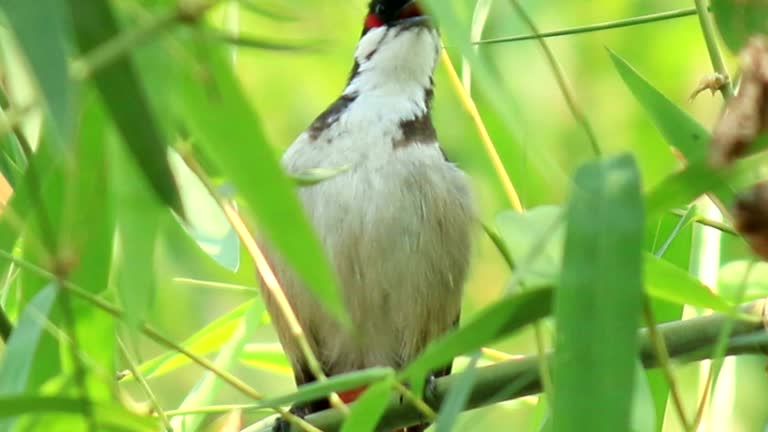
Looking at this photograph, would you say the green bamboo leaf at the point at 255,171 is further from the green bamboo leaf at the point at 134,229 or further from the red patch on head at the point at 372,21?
the red patch on head at the point at 372,21

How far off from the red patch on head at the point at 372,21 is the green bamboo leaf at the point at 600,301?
1.14 meters

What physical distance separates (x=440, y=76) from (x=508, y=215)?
136 cm

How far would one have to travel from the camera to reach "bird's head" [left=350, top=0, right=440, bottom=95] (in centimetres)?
187

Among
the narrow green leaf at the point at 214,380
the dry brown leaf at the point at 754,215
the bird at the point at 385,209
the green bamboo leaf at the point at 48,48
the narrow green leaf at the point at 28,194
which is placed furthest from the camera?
the bird at the point at 385,209

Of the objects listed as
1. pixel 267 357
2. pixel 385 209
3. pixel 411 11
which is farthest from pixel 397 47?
pixel 267 357

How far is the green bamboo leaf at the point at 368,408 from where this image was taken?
0.89 metres

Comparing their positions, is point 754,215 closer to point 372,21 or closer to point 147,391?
point 147,391

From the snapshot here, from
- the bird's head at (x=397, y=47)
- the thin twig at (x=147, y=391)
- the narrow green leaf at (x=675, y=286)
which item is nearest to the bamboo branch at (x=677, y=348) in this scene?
the narrow green leaf at (x=675, y=286)

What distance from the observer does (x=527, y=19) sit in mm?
813

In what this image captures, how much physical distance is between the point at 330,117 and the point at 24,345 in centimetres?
90

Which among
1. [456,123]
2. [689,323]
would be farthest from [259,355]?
[689,323]

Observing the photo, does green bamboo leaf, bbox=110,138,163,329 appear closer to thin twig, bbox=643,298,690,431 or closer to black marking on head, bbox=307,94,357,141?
thin twig, bbox=643,298,690,431

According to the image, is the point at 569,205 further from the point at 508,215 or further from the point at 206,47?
the point at 206,47

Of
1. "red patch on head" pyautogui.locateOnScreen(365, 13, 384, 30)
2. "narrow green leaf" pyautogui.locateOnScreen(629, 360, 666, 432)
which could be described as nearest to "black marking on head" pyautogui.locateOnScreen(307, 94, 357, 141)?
"red patch on head" pyautogui.locateOnScreen(365, 13, 384, 30)
